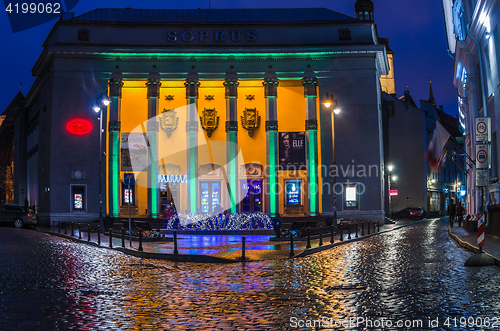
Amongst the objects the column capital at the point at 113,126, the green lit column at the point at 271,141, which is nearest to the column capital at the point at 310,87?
the green lit column at the point at 271,141

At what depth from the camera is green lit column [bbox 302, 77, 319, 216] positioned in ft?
163

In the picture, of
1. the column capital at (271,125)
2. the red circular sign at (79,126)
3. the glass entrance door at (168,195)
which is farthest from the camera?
the glass entrance door at (168,195)

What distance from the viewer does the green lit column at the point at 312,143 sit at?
163 feet

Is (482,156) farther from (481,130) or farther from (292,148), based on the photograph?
(292,148)

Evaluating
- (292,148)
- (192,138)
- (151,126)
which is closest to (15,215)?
(151,126)

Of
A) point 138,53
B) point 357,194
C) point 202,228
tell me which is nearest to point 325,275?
point 202,228

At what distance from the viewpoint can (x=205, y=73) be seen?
50.8 metres

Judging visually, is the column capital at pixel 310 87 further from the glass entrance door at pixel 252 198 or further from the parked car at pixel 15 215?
the parked car at pixel 15 215

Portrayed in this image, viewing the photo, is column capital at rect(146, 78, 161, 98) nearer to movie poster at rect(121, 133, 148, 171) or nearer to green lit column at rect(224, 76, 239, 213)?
movie poster at rect(121, 133, 148, 171)

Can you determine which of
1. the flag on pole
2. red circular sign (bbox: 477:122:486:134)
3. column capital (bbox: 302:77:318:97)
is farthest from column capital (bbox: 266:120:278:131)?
red circular sign (bbox: 477:122:486:134)

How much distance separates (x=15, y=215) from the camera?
39.2 m

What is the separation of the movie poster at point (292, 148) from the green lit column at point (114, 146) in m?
14.6

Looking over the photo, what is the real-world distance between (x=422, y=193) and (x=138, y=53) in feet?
133

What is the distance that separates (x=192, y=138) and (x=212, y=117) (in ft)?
10.9
